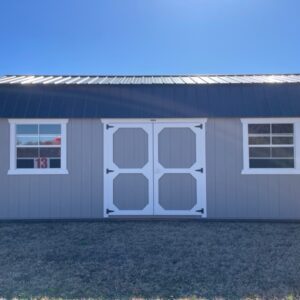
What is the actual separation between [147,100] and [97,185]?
2266mm

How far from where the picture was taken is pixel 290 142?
27.1ft

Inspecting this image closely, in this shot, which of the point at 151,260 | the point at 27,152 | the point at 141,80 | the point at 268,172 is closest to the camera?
the point at 151,260

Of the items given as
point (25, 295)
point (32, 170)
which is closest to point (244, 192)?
point (32, 170)

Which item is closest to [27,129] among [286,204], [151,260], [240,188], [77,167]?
[77,167]

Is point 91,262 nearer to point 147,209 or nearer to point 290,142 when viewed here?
point 147,209

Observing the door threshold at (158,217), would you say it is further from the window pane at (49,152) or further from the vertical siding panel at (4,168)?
the vertical siding panel at (4,168)

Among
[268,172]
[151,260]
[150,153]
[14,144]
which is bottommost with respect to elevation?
[151,260]

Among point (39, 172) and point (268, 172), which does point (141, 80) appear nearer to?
point (39, 172)

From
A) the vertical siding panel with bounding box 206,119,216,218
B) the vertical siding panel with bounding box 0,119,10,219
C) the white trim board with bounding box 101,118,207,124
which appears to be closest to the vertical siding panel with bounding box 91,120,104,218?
the white trim board with bounding box 101,118,207,124

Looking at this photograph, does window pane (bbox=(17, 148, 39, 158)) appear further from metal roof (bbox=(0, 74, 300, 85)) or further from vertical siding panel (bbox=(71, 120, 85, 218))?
metal roof (bbox=(0, 74, 300, 85))

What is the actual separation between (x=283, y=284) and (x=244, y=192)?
3.74 meters

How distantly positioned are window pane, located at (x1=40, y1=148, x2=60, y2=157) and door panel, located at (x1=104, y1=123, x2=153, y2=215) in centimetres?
112

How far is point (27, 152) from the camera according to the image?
831 cm

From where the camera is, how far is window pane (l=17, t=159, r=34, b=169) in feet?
27.2
